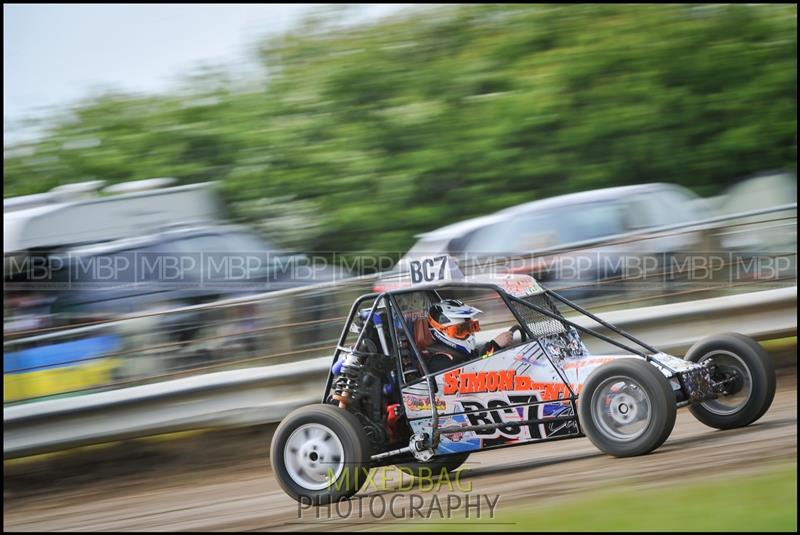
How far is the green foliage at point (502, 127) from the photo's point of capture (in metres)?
11.7

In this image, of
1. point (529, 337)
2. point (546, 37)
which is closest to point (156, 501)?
point (529, 337)

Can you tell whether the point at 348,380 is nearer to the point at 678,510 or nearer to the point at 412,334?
the point at 412,334

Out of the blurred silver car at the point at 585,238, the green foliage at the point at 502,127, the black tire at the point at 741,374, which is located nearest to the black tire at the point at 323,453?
the black tire at the point at 741,374

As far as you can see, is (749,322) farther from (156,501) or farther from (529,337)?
(156,501)

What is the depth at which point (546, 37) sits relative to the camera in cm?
1216

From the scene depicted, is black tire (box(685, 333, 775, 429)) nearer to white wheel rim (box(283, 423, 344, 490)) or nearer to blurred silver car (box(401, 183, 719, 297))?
blurred silver car (box(401, 183, 719, 297))

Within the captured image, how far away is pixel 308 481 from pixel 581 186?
22.2ft

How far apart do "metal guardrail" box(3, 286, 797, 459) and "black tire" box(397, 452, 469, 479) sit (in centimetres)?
149

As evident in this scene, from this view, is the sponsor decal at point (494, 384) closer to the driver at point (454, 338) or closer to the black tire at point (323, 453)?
the driver at point (454, 338)

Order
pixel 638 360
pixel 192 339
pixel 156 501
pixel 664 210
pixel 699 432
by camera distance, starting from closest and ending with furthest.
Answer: pixel 638 360, pixel 699 432, pixel 156 501, pixel 192 339, pixel 664 210

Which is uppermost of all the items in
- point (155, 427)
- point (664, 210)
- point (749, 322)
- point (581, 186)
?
point (581, 186)

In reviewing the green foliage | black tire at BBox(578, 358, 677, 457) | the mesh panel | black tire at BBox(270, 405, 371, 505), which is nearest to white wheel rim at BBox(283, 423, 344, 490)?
black tire at BBox(270, 405, 371, 505)

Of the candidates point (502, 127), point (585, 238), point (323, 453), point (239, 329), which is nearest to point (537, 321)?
point (323, 453)

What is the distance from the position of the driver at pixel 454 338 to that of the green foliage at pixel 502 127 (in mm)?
5416
